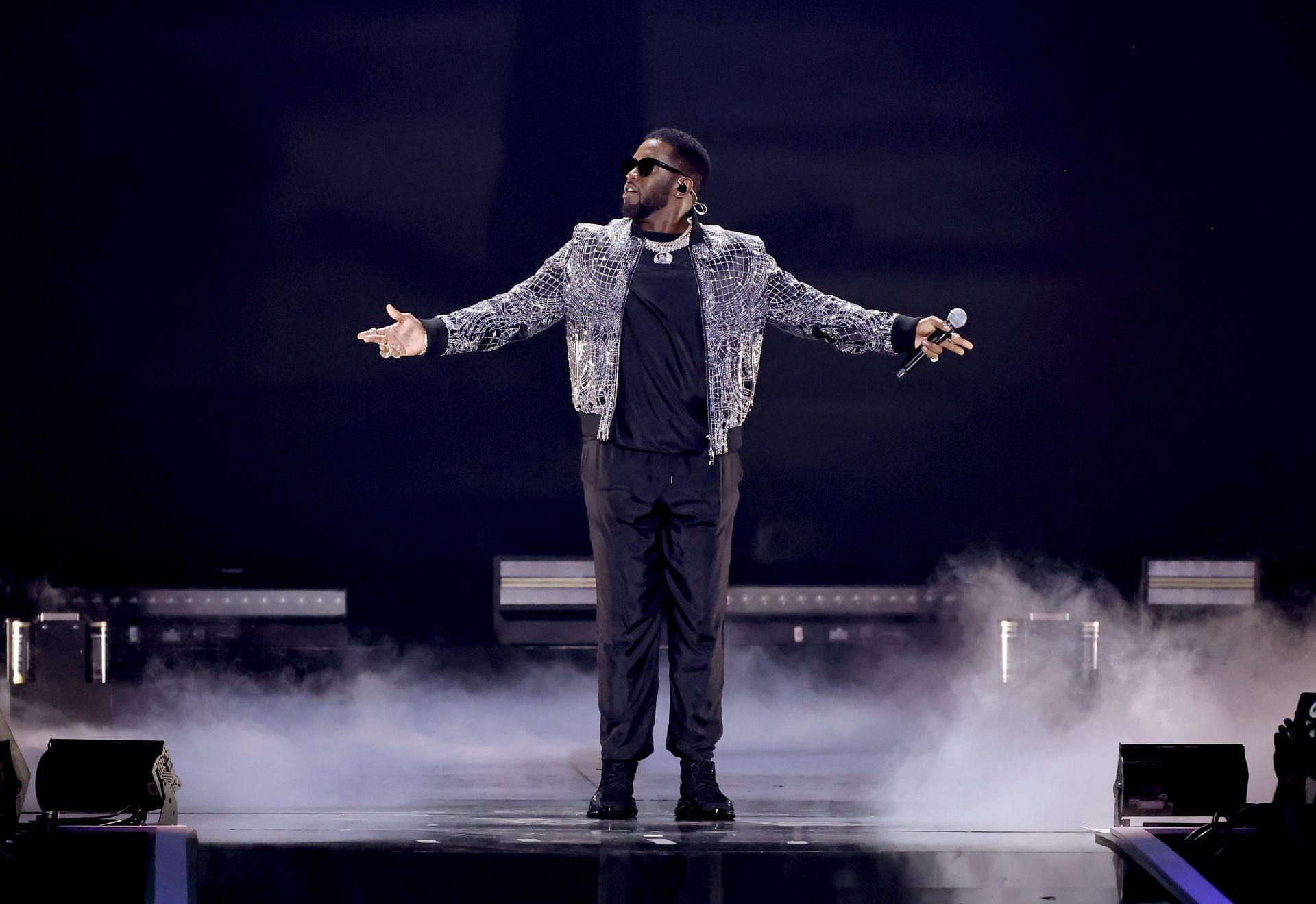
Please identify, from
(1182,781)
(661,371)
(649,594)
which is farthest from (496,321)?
(1182,781)

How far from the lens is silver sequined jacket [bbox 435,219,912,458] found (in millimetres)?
2826

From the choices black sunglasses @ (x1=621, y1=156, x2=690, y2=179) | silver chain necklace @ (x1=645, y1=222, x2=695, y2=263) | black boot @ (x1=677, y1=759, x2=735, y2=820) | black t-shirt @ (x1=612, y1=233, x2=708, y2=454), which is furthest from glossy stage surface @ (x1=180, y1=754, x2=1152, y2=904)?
black sunglasses @ (x1=621, y1=156, x2=690, y2=179)

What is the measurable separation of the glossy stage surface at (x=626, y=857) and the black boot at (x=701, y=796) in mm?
43

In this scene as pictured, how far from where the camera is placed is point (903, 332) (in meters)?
2.88

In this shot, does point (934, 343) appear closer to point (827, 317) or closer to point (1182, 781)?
point (827, 317)

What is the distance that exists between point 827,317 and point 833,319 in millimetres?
14

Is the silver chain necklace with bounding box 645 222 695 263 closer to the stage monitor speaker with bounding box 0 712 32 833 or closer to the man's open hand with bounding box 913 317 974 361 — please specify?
the man's open hand with bounding box 913 317 974 361

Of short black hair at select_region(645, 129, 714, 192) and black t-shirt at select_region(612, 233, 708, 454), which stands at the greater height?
short black hair at select_region(645, 129, 714, 192)

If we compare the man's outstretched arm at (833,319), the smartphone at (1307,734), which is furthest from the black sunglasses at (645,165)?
the smartphone at (1307,734)

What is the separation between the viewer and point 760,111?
3.81 meters

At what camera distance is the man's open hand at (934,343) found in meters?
2.79

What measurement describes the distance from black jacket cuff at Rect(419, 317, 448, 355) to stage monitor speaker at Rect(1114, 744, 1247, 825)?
1520 millimetres

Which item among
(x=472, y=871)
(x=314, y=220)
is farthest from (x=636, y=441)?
(x=314, y=220)

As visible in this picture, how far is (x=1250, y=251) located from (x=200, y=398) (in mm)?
2938
